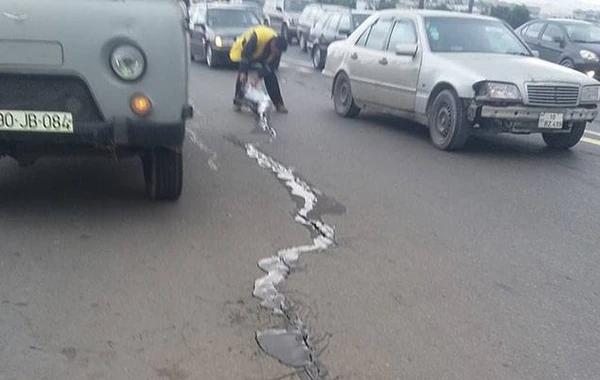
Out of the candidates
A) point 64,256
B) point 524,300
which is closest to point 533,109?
point 524,300

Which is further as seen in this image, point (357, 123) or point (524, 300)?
point (357, 123)

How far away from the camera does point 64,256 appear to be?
4984 mm

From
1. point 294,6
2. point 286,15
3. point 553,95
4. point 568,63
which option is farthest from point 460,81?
point 294,6

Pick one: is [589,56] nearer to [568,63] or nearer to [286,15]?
[568,63]

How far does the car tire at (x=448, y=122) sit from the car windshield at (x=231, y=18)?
11.6 m

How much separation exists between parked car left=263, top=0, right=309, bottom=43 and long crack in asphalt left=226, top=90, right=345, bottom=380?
82.5 ft

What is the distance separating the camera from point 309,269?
504cm

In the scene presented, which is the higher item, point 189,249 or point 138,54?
point 138,54

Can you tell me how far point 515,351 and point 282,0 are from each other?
101 ft

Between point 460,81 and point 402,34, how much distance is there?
183 centimetres

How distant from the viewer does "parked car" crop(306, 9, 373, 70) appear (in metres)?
22.0

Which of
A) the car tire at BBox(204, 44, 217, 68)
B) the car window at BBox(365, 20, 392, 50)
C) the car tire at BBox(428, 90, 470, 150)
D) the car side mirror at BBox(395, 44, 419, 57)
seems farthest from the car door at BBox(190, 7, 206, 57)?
the car tire at BBox(428, 90, 470, 150)

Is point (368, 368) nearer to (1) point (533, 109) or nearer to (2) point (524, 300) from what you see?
(2) point (524, 300)

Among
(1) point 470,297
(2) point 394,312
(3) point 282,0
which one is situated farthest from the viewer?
(3) point 282,0
